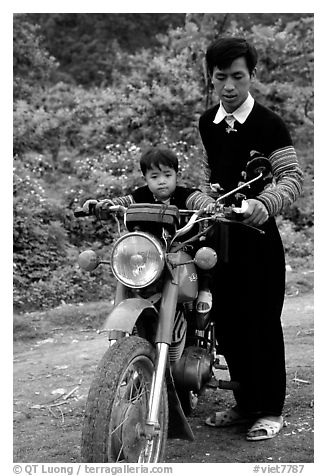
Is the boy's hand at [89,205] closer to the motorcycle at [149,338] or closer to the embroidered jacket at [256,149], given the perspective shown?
the motorcycle at [149,338]

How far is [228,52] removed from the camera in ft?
9.00

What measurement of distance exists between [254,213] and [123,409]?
35.6 inches

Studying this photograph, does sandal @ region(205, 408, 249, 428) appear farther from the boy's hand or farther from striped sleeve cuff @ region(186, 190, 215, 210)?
the boy's hand

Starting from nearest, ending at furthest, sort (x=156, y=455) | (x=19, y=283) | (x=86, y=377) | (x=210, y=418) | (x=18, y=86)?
1. (x=156, y=455)
2. (x=210, y=418)
3. (x=86, y=377)
4. (x=19, y=283)
5. (x=18, y=86)

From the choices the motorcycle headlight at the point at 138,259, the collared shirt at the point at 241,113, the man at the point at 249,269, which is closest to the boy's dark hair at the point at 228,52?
the man at the point at 249,269

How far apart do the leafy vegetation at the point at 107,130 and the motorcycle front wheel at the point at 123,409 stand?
4316 millimetres

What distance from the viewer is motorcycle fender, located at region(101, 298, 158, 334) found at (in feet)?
7.45

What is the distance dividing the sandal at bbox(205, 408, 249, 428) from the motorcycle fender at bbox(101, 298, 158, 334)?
1028 mm

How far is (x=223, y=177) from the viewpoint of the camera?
119 inches

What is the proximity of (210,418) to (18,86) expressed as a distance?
28.2 ft
